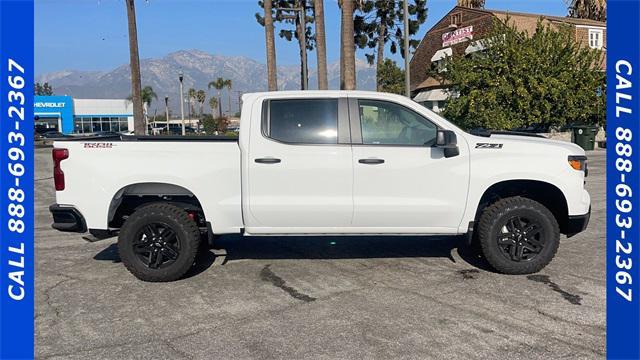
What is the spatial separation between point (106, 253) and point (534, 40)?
21.1 meters

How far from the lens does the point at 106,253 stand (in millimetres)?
6863

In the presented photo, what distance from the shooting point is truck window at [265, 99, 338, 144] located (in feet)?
17.8

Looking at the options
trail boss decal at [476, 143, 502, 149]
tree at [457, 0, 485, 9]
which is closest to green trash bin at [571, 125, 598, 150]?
tree at [457, 0, 485, 9]

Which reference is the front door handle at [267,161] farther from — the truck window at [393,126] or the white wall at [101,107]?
the white wall at [101,107]

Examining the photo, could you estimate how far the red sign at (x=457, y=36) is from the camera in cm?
3519

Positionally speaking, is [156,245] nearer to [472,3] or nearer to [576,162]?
[576,162]

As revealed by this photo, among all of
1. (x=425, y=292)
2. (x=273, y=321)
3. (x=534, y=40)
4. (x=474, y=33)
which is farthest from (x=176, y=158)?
(x=474, y=33)

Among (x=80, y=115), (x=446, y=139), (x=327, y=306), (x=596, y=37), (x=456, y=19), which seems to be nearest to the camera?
(x=327, y=306)

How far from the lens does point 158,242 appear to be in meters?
5.47

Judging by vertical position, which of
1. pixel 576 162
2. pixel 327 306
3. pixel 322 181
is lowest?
pixel 327 306

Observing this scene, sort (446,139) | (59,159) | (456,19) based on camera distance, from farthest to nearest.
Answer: (456,19) < (59,159) < (446,139)

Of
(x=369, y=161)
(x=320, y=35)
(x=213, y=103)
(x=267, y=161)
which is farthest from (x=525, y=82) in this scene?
(x=213, y=103)

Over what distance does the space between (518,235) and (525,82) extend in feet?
62.1

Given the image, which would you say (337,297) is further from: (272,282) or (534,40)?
(534,40)
